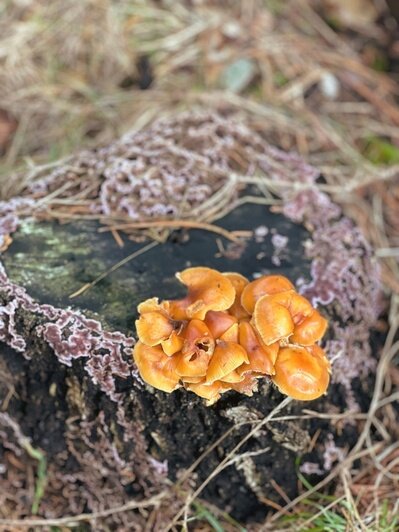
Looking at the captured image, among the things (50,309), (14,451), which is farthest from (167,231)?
(14,451)

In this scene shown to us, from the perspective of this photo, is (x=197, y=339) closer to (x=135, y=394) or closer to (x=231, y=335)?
(x=231, y=335)

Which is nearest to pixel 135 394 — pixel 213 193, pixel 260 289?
pixel 260 289

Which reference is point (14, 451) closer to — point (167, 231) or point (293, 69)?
point (167, 231)

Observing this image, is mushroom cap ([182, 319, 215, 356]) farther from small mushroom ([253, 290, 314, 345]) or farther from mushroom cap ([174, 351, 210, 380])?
small mushroom ([253, 290, 314, 345])

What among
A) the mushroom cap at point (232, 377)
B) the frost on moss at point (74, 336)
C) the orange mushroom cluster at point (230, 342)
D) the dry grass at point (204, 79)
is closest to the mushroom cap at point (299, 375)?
the orange mushroom cluster at point (230, 342)

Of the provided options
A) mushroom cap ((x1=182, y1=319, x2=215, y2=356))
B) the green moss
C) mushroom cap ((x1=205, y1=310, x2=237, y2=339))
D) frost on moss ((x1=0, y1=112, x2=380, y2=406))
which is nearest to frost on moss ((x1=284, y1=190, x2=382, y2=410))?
frost on moss ((x1=0, y1=112, x2=380, y2=406))
